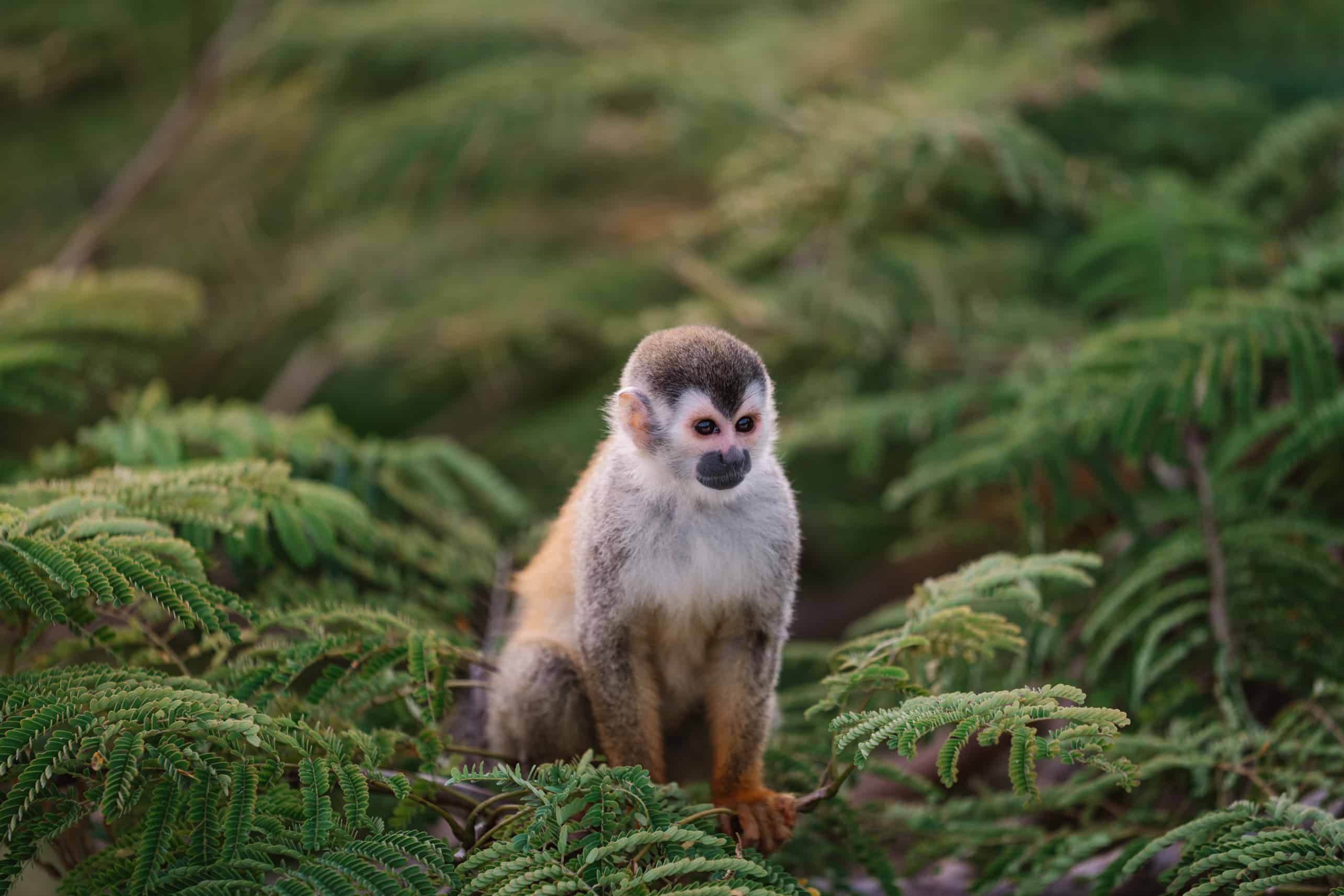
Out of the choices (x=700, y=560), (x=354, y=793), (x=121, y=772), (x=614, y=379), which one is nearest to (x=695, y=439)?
(x=700, y=560)

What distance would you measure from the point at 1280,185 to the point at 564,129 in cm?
350

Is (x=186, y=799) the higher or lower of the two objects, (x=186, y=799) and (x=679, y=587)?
the lower

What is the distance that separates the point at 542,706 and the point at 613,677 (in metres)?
0.20

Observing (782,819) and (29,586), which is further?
(782,819)

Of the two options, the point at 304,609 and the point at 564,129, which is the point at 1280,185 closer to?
the point at 564,129

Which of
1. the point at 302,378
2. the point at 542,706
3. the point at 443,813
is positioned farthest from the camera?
the point at 302,378

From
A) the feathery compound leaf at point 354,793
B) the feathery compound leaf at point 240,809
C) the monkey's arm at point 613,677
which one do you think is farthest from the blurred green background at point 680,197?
the feathery compound leaf at point 240,809

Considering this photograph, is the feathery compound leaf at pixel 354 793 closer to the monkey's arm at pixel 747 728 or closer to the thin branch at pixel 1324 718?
the monkey's arm at pixel 747 728

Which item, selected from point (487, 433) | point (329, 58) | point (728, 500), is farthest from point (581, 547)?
point (329, 58)

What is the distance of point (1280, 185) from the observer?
4.72m

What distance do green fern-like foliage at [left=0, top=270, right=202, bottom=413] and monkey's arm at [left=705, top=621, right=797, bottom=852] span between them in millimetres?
2144

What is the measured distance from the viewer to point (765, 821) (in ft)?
7.23

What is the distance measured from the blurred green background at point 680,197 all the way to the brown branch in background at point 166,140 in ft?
0.34

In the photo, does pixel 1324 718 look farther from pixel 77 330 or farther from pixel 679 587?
pixel 77 330
